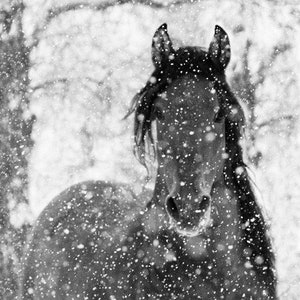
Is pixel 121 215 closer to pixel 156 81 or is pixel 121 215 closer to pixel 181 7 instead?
pixel 156 81

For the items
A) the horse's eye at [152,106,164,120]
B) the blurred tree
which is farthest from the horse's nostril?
the blurred tree

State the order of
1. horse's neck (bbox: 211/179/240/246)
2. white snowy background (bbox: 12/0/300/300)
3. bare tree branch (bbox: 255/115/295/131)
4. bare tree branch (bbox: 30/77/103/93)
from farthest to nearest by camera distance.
Result: bare tree branch (bbox: 30/77/103/93), white snowy background (bbox: 12/0/300/300), bare tree branch (bbox: 255/115/295/131), horse's neck (bbox: 211/179/240/246)

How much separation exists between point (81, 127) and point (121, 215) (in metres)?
4.22

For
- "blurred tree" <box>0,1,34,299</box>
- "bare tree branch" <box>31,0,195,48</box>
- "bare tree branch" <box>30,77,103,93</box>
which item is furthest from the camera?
"bare tree branch" <box>31,0,195,48</box>

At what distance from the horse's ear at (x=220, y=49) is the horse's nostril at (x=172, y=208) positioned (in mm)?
578

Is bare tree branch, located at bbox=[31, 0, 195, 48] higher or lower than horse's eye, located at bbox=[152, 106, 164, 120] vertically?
higher

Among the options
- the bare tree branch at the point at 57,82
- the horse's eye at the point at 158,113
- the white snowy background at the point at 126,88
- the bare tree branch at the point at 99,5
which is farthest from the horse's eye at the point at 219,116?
the bare tree branch at the point at 99,5

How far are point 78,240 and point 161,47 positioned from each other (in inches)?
42.8

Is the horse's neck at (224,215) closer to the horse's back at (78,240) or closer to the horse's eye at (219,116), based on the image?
the horse's eye at (219,116)

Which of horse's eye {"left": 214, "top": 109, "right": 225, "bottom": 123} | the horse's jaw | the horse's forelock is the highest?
the horse's forelock

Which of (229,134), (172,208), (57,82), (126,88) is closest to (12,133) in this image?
(57,82)

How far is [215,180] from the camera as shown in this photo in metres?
1.78

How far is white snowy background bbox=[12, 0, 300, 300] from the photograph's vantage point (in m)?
5.98

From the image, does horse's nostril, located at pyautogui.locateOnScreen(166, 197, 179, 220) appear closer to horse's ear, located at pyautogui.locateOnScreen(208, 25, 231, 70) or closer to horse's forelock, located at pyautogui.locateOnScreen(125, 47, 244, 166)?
horse's forelock, located at pyautogui.locateOnScreen(125, 47, 244, 166)
